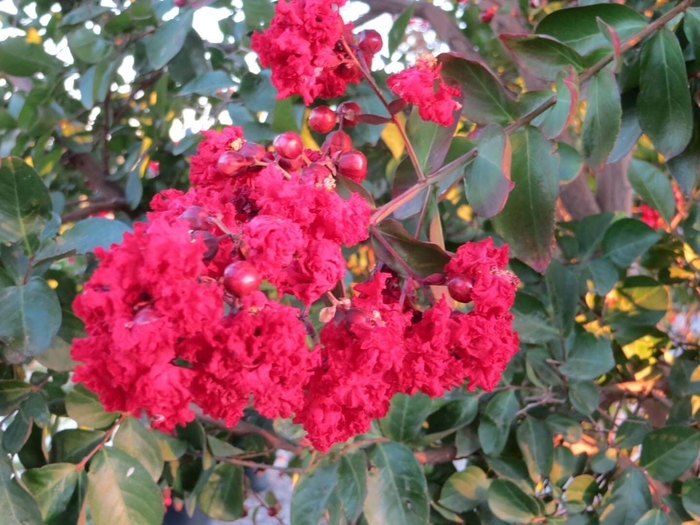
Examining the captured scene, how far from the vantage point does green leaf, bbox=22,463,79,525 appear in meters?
0.55

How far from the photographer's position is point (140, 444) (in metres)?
0.62

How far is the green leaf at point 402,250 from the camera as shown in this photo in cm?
44

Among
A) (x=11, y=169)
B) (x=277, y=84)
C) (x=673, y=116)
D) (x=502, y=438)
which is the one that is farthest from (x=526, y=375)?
(x=11, y=169)

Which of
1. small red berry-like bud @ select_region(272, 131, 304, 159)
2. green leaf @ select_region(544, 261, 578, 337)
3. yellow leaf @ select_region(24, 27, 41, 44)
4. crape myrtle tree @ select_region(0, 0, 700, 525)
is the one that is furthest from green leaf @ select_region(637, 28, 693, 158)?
yellow leaf @ select_region(24, 27, 41, 44)

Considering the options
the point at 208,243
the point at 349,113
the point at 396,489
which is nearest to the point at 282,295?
the point at 208,243

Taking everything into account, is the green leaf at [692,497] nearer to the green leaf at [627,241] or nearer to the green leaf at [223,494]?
the green leaf at [627,241]

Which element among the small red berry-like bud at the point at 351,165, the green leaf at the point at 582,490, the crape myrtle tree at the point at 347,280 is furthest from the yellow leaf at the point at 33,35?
the green leaf at the point at 582,490

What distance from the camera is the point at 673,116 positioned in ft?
1.75

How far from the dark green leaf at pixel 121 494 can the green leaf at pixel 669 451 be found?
562 mm

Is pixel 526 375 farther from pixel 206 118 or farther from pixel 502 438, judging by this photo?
pixel 206 118

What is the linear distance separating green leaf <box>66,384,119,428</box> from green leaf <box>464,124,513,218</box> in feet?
1.45

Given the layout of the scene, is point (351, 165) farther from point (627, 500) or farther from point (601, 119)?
point (627, 500)

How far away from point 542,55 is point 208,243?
349 mm

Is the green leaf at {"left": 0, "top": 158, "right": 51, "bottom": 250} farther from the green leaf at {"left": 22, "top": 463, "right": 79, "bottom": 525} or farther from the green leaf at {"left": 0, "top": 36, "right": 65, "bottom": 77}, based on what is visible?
the green leaf at {"left": 0, "top": 36, "right": 65, "bottom": 77}
